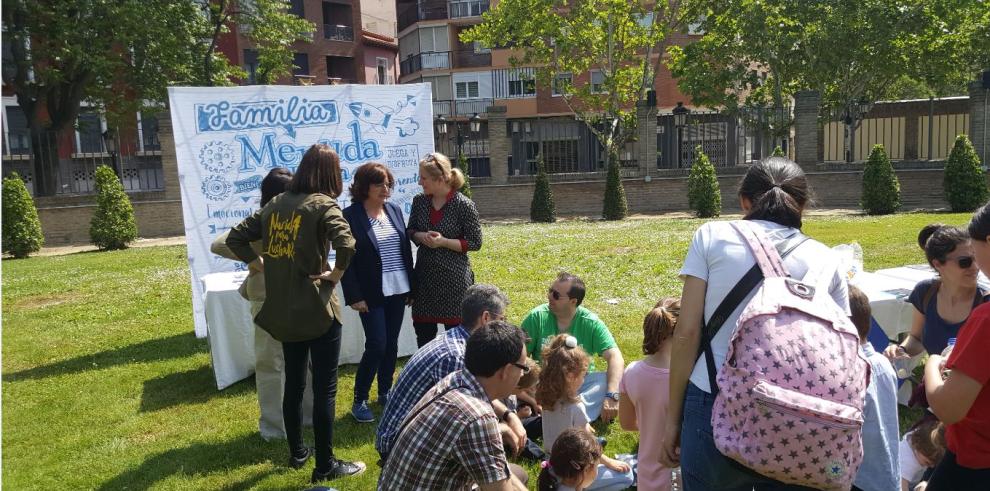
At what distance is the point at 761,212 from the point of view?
2.46 meters

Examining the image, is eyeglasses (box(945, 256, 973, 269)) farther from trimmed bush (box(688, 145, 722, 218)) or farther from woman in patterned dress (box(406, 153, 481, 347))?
trimmed bush (box(688, 145, 722, 218))

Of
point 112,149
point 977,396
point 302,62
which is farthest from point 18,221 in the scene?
point 302,62

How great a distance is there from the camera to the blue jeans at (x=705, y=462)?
228 centimetres

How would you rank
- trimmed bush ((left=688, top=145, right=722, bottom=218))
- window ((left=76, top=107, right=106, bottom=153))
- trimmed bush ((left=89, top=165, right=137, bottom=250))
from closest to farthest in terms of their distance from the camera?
trimmed bush ((left=89, top=165, right=137, bottom=250)) → trimmed bush ((left=688, top=145, right=722, bottom=218)) → window ((left=76, top=107, right=106, bottom=153))

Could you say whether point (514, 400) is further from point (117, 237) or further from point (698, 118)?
point (698, 118)

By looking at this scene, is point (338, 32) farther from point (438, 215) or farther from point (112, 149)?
point (438, 215)

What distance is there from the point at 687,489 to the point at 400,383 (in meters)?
1.31

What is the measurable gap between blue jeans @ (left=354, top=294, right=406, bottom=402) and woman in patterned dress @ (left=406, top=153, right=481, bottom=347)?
15 cm

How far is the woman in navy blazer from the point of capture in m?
5.04

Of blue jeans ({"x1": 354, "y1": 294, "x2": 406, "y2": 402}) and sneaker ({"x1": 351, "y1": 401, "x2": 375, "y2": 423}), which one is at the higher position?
blue jeans ({"x1": 354, "y1": 294, "x2": 406, "y2": 402})

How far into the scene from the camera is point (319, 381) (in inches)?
166

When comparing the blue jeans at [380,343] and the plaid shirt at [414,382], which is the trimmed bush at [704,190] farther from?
the plaid shirt at [414,382]

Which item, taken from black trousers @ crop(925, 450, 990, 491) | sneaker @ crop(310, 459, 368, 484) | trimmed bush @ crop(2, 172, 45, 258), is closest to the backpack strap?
black trousers @ crop(925, 450, 990, 491)

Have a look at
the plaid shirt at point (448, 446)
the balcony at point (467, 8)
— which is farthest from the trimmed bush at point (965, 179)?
the balcony at point (467, 8)
